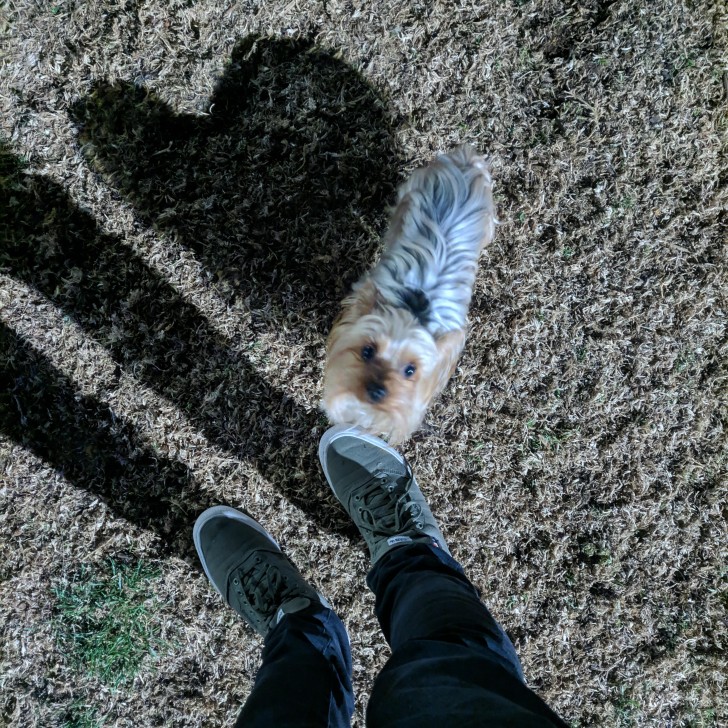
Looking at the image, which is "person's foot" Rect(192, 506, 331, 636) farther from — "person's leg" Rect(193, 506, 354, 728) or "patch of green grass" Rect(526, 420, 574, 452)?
"patch of green grass" Rect(526, 420, 574, 452)

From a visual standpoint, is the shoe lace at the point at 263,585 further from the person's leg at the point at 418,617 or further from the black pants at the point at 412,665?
the person's leg at the point at 418,617

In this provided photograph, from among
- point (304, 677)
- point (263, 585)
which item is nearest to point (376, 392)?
point (304, 677)

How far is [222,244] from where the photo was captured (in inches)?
111

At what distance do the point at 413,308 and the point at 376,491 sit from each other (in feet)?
3.40

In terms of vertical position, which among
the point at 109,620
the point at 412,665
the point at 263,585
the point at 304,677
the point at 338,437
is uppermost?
the point at 412,665

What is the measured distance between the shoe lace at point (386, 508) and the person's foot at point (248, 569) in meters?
0.45

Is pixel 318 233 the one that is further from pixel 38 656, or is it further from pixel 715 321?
pixel 38 656

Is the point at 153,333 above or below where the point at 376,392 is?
below

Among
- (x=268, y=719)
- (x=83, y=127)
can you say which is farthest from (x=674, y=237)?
(x=83, y=127)

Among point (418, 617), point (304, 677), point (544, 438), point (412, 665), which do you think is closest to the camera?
point (412, 665)

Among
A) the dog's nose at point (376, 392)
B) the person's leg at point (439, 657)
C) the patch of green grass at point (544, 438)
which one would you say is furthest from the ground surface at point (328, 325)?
the dog's nose at point (376, 392)

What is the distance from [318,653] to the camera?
2.17 meters

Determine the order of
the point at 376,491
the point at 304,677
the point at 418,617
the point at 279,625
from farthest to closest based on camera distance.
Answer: the point at 376,491, the point at 279,625, the point at 418,617, the point at 304,677

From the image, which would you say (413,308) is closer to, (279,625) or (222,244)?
(222,244)
